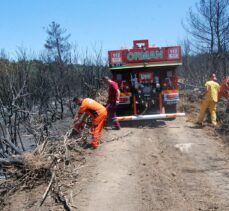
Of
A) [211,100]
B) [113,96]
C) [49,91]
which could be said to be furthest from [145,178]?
[49,91]

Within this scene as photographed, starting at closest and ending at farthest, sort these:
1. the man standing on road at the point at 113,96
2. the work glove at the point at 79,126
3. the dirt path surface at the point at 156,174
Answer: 1. the dirt path surface at the point at 156,174
2. the work glove at the point at 79,126
3. the man standing on road at the point at 113,96

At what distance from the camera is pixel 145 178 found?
7.29m

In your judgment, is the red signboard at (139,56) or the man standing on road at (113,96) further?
the red signboard at (139,56)

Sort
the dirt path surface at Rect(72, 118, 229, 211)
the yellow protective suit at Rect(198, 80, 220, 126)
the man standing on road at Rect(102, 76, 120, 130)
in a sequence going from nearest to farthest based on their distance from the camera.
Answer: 1. the dirt path surface at Rect(72, 118, 229, 211)
2. the man standing on road at Rect(102, 76, 120, 130)
3. the yellow protective suit at Rect(198, 80, 220, 126)

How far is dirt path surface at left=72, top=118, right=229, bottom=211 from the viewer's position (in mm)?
6215

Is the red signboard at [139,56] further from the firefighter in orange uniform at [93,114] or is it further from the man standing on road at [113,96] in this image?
the firefighter in orange uniform at [93,114]

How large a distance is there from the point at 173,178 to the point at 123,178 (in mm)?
956

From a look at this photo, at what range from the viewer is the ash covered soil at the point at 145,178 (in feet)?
20.4

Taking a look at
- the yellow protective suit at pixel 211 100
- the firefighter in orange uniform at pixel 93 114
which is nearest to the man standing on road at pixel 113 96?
the firefighter in orange uniform at pixel 93 114

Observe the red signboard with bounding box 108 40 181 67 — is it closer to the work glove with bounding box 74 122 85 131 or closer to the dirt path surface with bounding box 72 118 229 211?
the dirt path surface with bounding box 72 118 229 211

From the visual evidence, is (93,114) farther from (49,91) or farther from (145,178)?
(49,91)

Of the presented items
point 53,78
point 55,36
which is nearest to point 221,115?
point 53,78

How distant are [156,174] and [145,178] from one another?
30cm

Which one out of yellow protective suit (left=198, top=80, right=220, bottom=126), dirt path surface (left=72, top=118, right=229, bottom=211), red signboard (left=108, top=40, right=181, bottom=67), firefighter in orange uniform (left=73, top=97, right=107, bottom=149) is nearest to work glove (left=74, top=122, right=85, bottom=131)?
firefighter in orange uniform (left=73, top=97, right=107, bottom=149)
